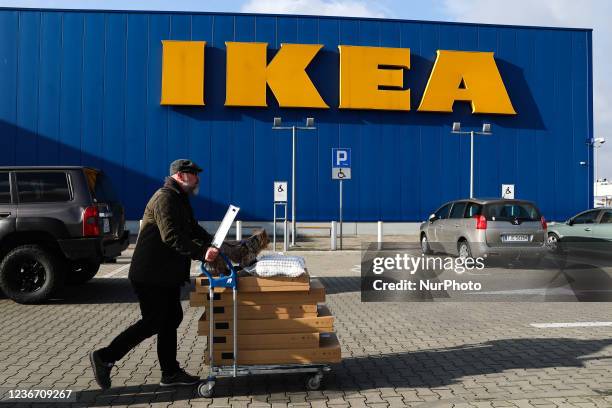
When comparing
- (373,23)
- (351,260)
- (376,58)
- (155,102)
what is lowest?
(351,260)

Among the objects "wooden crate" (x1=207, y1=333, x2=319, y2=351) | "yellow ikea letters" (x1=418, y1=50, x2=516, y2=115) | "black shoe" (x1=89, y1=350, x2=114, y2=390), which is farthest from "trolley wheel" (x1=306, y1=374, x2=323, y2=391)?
"yellow ikea letters" (x1=418, y1=50, x2=516, y2=115)

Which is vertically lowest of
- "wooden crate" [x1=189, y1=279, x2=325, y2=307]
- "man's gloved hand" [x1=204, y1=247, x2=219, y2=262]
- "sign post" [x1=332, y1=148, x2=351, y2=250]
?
"wooden crate" [x1=189, y1=279, x2=325, y2=307]

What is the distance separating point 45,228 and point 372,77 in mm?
19320

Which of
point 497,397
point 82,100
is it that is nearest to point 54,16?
point 82,100

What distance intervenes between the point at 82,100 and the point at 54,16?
12.5 ft

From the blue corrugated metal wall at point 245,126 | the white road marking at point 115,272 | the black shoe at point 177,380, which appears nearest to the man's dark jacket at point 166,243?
the black shoe at point 177,380

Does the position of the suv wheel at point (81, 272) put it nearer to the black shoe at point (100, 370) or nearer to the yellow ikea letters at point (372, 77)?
the black shoe at point (100, 370)

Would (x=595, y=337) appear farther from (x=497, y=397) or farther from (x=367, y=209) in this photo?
(x=367, y=209)

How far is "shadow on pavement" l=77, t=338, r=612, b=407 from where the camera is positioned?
4434 millimetres

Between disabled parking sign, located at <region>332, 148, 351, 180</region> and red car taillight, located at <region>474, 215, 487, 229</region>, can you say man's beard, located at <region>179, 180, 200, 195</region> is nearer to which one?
red car taillight, located at <region>474, 215, 487, 229</region>

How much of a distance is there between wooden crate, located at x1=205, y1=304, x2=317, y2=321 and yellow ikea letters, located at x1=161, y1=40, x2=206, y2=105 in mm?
20992

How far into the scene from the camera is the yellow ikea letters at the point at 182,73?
80.1 ft

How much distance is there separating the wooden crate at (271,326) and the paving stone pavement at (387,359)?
1.59ft

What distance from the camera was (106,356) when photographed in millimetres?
4402
